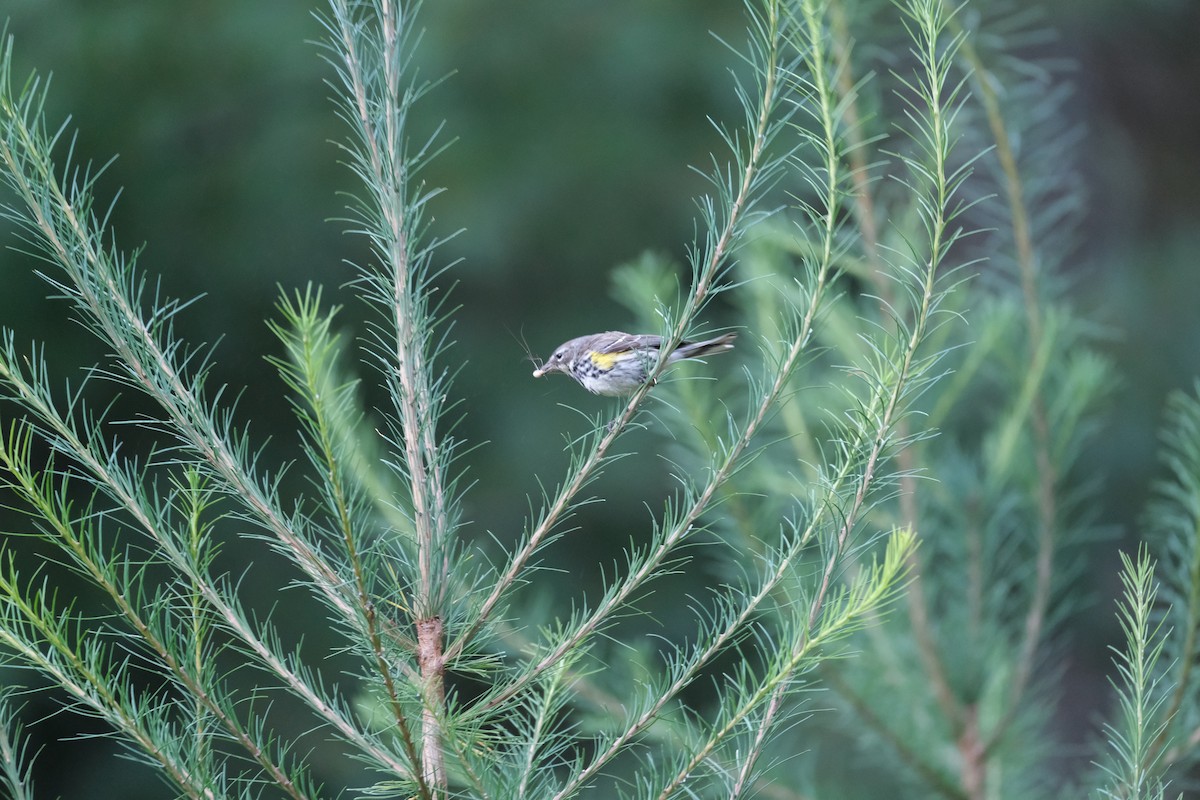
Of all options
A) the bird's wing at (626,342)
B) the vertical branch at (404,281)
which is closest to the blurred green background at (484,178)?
the bird's wing at (626,342)

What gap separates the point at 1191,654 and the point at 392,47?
1044 mm

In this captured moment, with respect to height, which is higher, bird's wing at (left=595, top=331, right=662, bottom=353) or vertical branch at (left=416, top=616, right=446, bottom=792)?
bird's wing at (left=595, top=331, right=662, bottom=353)

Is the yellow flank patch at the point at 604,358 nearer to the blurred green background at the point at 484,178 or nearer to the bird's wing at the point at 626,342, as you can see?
the bird's wing at the point at 626,342

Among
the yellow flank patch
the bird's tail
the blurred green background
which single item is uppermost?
the bird's tail

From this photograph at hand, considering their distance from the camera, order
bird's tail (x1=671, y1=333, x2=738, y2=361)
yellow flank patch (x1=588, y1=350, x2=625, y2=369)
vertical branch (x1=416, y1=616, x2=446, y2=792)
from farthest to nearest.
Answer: yellow flank patch (x1=588, y1=350, x2=625, y2=369)
bird's tail (x1=671, y1=333, x2=738, y2=361)
vertical branch (x1=416, y1=616, x2=446, y2=792)

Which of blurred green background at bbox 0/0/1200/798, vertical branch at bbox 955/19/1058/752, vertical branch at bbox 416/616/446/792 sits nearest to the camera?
vertical branch at bbox 416/616/446/792

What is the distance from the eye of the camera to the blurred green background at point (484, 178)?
3424mm

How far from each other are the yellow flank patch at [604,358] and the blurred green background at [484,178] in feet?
6.21

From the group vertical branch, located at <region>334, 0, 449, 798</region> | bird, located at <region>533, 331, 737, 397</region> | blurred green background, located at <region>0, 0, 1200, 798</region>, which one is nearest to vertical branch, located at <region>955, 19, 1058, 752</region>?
bird, located at <region>533, 331, 737, 397</region>

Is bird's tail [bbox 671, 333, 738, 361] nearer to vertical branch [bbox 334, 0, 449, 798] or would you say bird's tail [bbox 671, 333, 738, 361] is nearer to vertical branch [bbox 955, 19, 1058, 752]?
vertical branch [bbox 334, 0, 449, 798]

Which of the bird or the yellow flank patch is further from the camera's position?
the yellow flank patch

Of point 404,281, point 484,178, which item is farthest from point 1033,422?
point 484,178

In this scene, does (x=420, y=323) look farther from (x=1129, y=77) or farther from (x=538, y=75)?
(x=1129, y=77)

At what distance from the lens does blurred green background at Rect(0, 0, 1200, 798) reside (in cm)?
342
